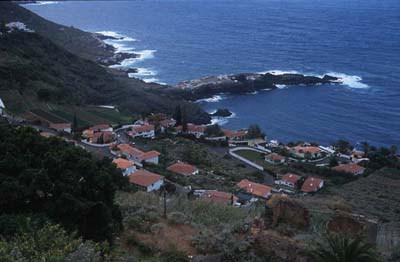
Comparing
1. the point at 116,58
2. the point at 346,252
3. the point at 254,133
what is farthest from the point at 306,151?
the point at 116,58

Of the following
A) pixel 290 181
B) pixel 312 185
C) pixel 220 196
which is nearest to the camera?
pixel 220 196

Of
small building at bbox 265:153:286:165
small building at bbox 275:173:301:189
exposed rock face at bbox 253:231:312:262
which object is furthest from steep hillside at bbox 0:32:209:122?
exposed rock face at bbox 253:231:312:262

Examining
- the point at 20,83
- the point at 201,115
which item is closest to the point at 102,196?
the point at 20,83

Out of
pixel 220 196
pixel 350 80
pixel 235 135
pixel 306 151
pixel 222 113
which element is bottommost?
pixel 222 113

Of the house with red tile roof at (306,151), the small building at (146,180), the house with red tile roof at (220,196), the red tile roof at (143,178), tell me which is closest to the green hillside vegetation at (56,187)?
the house with red tile roof at (220,196)

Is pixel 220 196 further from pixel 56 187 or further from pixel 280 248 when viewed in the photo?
pixel 56 187

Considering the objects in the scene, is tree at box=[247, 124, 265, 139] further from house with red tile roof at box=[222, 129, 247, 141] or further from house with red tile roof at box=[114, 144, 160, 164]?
house with red tile roof at box=[114, 144, 160, 164]
